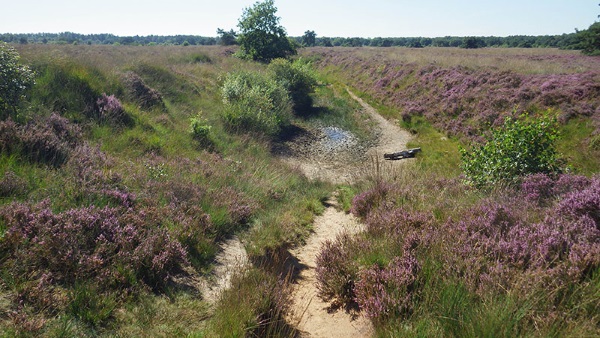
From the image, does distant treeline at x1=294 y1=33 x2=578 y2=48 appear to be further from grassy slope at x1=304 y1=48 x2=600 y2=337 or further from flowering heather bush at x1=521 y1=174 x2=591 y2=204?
grassy slope at x1=304 y1=48 x2=600 y2=337

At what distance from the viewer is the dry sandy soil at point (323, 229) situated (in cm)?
480

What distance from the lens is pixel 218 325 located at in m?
4.00

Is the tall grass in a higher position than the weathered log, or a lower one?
higher

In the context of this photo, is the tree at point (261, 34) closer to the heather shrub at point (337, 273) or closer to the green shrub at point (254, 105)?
the green shrub at point (254, 105)

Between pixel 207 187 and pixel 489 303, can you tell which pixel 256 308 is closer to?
pixel 489 303

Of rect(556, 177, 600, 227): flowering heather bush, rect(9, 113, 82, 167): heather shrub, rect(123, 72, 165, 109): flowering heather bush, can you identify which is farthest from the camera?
rect(123, 72, 165, 109): flowering heather bush

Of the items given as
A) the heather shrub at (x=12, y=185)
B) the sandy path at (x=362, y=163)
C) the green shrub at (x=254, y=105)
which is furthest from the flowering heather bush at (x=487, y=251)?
the green shrub at (x=254, y=105)

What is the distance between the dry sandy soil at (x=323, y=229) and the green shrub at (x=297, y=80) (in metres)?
5.94

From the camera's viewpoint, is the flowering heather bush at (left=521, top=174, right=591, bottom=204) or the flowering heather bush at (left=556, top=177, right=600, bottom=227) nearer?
the flowering heather bush at (left=556, top=177, right=600, bottom=227)

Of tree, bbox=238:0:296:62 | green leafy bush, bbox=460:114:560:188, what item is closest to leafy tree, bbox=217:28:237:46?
tree, bbox=238:0:296:62

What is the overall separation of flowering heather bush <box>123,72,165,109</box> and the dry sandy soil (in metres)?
6.54

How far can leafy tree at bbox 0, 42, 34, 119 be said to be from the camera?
7.59 meters

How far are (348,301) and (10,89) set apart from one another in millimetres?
8774

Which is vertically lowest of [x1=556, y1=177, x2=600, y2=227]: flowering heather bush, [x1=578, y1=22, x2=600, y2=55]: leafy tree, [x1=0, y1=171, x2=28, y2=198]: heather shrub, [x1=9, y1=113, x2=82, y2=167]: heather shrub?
[x1=556, y1=177, x2=600, y2=227]: flowering heather bush
